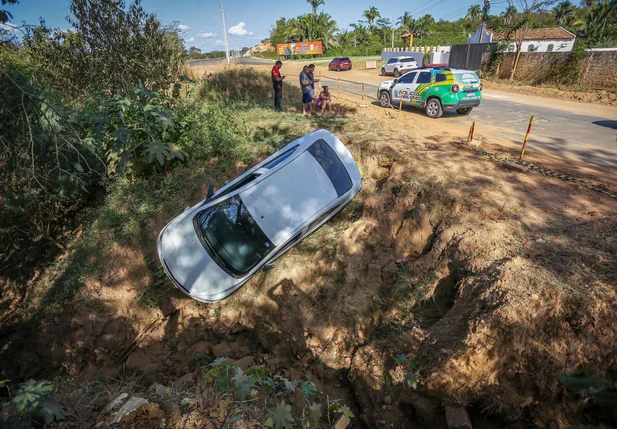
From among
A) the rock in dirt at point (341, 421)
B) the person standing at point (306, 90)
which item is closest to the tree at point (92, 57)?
the person standing at point (306, 90)

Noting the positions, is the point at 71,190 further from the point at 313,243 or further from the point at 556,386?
the point at 556,386

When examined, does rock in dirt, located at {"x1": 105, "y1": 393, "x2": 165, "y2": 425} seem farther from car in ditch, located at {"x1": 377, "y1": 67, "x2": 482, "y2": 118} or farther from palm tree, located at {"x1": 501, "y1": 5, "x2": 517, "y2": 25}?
palm tree, located at {"x1": 501, "y1": 5, "x2": 517, "y2": 25}

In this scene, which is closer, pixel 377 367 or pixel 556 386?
pixel 556 386

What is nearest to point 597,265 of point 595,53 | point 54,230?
point 54,230

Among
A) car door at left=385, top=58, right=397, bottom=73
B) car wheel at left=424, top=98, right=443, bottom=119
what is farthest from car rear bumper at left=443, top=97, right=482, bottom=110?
car door at left=385, top=58, right=397, bottom=73

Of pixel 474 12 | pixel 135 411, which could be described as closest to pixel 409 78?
pixel 135 411

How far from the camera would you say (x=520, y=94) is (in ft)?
54.0

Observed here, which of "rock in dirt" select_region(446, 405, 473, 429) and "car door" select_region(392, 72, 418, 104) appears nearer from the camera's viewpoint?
"rock in dirt" select_region(446, 405, 473, 429)

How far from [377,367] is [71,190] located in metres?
8.00

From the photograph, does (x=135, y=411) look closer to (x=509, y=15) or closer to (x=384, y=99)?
(x=384, y=99)

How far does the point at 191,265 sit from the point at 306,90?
786cm

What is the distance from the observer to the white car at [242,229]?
196 inches

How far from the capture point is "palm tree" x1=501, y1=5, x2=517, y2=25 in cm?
2093

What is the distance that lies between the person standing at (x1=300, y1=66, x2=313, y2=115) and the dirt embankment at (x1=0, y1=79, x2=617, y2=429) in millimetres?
4635
